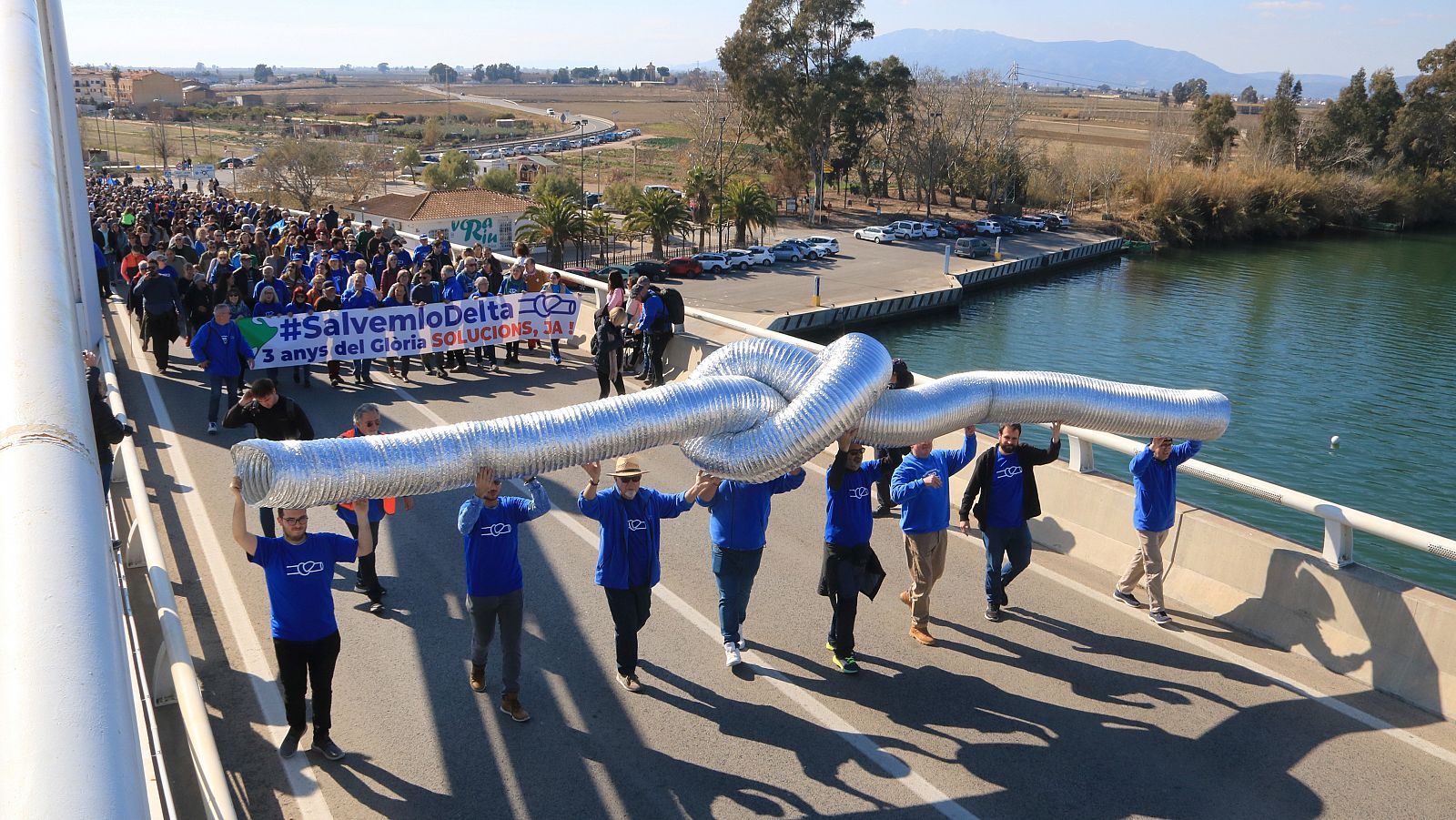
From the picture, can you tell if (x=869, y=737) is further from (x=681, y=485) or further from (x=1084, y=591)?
(x=681, y=485)

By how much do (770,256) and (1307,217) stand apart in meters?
50.6

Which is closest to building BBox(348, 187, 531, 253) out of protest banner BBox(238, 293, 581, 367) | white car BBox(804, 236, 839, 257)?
white car BBox(804, 236, 839, 257)

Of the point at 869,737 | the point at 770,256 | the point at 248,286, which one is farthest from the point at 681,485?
the point at 770,256

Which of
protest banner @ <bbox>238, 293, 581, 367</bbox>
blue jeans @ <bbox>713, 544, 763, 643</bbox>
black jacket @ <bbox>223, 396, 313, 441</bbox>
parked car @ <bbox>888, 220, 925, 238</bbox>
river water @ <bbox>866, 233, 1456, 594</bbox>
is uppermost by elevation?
black jacket @ <bbox>223, 396, 313, 441</bbox>

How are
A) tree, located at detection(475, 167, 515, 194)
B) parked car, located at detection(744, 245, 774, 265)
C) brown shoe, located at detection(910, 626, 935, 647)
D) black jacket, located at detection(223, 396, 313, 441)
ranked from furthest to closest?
1. tree, located at detection(475, 167, 515, 194)
2. parked car, located at detection(744, 245, 774, 265)
3. black jacket, located at detection(223, 396, 313, 441)
4. brown shoe, located at detection(910, 626, 935, 647)

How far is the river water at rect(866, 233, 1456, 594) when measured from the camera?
26.0 m

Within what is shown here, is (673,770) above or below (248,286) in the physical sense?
below

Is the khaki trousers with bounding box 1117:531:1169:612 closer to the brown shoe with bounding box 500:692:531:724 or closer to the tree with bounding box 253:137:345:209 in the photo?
the brown shoe with bounding box 500:692:531:724

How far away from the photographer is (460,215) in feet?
156

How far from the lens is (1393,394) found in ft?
121

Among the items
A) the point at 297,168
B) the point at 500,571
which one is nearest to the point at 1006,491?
the point at 500,571

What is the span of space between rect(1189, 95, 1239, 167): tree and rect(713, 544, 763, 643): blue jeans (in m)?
95.8

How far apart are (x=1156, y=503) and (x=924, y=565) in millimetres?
1838

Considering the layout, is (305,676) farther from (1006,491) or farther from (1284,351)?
(1284,351)
